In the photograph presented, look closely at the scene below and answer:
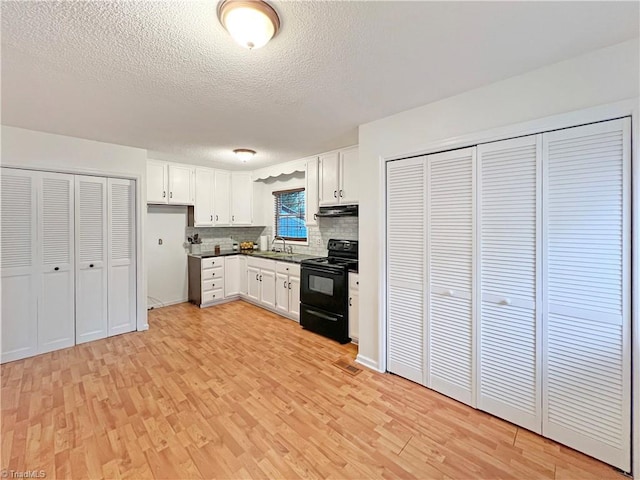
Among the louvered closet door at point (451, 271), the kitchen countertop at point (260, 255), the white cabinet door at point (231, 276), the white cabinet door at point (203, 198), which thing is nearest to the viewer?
the louvered closet door at point (451, 271)

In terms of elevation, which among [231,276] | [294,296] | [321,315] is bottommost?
[321,315]

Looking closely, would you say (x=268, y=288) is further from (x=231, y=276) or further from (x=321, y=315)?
(x=321, y=315)

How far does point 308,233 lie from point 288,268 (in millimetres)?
889

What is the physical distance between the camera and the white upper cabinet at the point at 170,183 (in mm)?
4277

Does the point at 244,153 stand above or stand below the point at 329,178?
above

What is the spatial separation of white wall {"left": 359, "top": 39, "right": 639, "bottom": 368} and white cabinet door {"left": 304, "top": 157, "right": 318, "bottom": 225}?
1.29 metres

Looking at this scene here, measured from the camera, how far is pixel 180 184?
457cm

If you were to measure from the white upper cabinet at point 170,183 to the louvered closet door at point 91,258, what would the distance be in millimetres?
832

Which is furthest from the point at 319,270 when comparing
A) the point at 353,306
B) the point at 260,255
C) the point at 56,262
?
the point at 56,262

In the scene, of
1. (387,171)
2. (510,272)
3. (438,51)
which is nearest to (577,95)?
(438,51)

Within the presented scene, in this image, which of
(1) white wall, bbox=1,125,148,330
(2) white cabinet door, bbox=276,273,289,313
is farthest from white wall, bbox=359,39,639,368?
(1) white wall, bbox=1,125,148,330

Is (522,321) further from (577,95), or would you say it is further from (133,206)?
(133,206)

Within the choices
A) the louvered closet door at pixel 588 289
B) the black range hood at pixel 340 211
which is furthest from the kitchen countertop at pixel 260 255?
the louvered closet door at pixel 588 289

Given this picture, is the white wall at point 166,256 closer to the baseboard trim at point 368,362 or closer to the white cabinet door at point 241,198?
the white cabinet door at point 241,198
